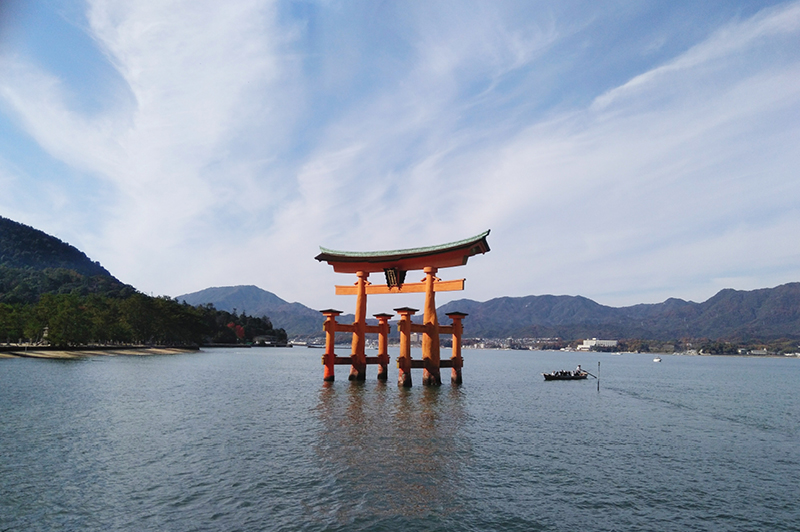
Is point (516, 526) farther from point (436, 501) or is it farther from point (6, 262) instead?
point (6, 262)

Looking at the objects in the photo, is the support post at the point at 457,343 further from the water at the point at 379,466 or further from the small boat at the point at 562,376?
the small boat at the point at 562,376

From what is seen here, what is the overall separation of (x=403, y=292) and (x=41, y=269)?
176886 mm

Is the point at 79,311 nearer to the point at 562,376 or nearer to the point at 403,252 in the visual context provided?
the point at 403,252

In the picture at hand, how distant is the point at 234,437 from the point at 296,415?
5.49 metres

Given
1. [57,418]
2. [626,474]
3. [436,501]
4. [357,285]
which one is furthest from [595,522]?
[357,285]

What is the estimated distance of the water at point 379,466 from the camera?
1055 centimetres

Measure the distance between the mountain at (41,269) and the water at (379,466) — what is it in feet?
324

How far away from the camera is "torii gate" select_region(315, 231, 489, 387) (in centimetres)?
3309

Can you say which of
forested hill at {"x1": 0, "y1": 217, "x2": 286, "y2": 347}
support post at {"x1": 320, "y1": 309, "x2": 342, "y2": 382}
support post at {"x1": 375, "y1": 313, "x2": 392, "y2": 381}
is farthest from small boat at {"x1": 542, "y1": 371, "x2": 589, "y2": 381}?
forested hill at {"x1": 0, "y1": 217, "x2": 286, "y2": 347}

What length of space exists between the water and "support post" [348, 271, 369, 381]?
792cm

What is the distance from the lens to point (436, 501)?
11.7m

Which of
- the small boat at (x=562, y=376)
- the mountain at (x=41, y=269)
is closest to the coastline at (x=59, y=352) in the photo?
the mountain at (x=41, y=269)

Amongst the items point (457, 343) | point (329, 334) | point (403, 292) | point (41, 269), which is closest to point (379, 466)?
point (329, 334)

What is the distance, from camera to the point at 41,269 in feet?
527
